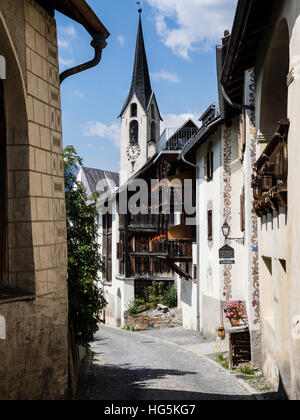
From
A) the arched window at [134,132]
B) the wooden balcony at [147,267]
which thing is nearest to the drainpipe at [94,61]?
the wooden balcony at [147,267]

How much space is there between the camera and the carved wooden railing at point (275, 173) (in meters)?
7.46

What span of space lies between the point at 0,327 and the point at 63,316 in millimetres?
1638

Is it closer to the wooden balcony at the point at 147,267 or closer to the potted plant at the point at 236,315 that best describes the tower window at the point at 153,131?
the wooden balcony at the point at 147,267

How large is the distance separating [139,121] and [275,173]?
46716 millimetres

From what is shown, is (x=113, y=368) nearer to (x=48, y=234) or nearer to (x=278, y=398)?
(x=278, y=398)

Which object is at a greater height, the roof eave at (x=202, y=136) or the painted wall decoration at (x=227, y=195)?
the roof eave at (x=202, y=136)

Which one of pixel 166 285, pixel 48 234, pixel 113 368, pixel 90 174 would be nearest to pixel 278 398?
pixel 48 234

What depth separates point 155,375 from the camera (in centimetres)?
1309

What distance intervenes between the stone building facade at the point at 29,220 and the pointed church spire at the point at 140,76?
4672 centimetres

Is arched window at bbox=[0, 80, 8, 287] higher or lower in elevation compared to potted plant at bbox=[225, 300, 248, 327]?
higher

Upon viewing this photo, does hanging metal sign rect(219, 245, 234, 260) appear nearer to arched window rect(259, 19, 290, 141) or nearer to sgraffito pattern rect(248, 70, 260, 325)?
sgraffito pattern rect(248, 70, 260, 325)

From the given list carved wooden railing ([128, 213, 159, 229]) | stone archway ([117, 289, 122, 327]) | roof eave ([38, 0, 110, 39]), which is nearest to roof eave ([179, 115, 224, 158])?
roof eave ([38, 0, 110, 39])

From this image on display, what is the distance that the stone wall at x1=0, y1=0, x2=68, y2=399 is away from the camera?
6.96m

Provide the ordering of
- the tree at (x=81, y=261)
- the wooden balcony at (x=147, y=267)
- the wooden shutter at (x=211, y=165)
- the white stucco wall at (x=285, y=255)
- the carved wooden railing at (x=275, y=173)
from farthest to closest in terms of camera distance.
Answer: the wooden balcony at (x=147, y=267)
the wooden shutter at (x=211, y=165)
the tree at (x=81, y=261)
the carved wooden railing at (x=275, y=173)
the white stucco wall at (x=285, y=255)
